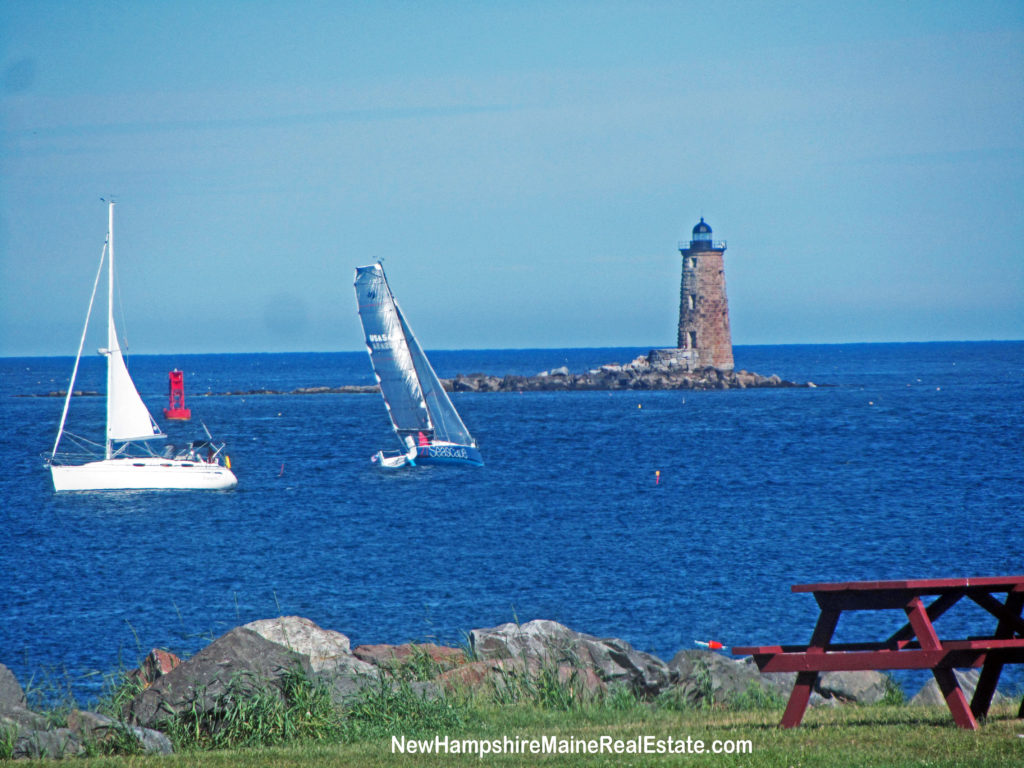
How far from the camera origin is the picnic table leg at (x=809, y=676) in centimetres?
799

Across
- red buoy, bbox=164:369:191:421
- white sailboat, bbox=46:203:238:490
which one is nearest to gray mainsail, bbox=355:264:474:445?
white sailboat, bbox=46:203:238:490

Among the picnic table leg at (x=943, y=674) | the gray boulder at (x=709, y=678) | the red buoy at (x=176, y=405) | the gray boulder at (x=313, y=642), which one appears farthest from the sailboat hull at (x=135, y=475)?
the red buoy at (x=176, y=405)

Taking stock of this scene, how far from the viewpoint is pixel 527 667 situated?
11438 mm

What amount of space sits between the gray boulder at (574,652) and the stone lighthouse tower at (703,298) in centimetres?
8418

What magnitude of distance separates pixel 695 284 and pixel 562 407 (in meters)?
15.7

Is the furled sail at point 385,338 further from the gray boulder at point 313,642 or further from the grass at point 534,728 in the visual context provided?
the grass at point 534,728

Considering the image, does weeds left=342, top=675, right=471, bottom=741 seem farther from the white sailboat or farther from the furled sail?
the furled sail

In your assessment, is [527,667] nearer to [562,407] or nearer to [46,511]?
[46,511]

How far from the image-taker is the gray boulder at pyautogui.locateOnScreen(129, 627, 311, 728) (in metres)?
9.34

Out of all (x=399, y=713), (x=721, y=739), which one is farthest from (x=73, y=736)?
(x=721, y=739)

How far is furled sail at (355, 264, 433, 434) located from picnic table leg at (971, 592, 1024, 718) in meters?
45.6

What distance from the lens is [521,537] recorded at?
3291 centimetres

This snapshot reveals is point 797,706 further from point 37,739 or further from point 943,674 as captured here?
point 37,739

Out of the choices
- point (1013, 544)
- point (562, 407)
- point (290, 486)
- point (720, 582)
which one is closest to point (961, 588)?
point (720, 582)
